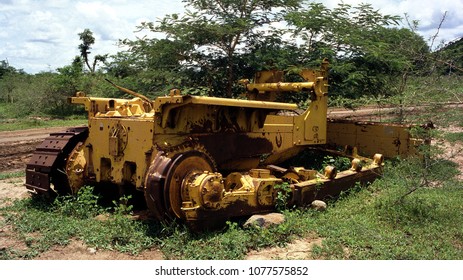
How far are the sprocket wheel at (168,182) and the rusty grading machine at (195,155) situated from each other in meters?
0.01

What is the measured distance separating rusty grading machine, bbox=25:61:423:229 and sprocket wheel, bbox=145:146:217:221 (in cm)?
1

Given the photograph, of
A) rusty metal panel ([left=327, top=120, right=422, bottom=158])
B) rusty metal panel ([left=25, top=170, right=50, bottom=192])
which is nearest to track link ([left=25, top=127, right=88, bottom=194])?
rusty metal panel ([left=25, top=170, right=50, bottom=192])

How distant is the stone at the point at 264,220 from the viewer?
5.50 meters

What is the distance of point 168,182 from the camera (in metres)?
5.28

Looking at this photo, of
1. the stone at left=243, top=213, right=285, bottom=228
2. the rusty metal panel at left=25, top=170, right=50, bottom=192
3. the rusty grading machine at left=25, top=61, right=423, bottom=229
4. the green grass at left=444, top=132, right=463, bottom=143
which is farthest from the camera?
the rusty metal panel at left=25, top=170, right=50, bottom=192

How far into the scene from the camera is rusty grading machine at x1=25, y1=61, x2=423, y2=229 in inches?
213

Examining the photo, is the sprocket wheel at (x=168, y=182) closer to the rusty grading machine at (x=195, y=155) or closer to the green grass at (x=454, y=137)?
the rusty grading machine at (x=195, y=155)

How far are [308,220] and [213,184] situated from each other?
4.55ft

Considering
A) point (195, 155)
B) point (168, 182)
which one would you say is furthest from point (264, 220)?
point (168, 182)

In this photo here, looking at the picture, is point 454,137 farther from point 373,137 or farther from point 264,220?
point 264,220

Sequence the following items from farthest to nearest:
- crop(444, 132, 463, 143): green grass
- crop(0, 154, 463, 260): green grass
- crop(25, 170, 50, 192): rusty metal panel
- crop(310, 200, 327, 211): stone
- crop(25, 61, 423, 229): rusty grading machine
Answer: crop(25, 170, 50, 192): rusty metal panel < crop(444, 132, 463, 143): green grass < crop(310, 200, 327, 211): stone < crop(25, 61, 423, 229): rusty grading machine < crop(0, 154, 463, 260): green grass

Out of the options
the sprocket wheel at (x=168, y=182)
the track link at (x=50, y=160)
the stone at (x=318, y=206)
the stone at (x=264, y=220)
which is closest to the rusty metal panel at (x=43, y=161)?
the track link at (x=50, y=160)

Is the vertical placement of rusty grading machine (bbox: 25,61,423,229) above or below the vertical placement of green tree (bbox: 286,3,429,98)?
below

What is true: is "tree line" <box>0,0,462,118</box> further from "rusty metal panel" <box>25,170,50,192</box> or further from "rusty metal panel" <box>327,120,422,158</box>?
"rusty metal panel" <box>25,170,50,192</box>
